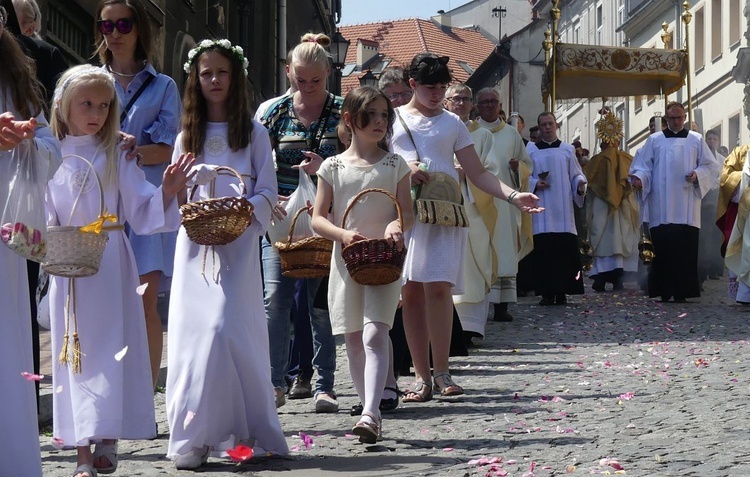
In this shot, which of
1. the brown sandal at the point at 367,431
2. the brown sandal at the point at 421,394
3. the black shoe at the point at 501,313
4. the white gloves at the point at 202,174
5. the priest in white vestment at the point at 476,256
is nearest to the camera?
the white gloves at the point at 202,174

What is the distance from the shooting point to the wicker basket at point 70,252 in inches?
226

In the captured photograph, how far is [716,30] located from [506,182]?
31393 mm

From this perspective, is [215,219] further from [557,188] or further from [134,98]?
[557,188]

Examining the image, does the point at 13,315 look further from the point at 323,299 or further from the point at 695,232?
the point at 695,232

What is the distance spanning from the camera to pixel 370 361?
7137 mm

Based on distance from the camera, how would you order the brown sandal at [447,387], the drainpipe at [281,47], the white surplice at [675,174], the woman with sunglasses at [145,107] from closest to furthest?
the woman with sunglasses at [145,107] → the brown sandal at [447,387] → the white surplice at [675,174] → the drainpipe at [281,47]

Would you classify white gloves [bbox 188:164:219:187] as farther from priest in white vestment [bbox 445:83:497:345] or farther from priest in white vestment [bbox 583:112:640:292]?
priest in white vestment [bbox 583:112:640:292]

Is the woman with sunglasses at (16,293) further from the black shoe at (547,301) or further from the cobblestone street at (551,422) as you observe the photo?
the black shoe at (547,301)

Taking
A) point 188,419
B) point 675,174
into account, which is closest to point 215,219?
point 188,419

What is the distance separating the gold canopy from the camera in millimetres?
23281

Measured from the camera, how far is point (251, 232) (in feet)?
22.1

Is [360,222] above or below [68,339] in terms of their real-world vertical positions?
above

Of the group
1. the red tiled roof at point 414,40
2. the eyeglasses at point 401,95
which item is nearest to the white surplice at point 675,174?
the eyeglasses at point 401,95

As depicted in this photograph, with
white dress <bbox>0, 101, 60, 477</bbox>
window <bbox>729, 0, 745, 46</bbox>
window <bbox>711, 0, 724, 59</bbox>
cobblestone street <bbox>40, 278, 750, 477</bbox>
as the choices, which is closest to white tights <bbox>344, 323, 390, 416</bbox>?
cobblestone street <bbox>40, 278, 750, 477</bbox>
